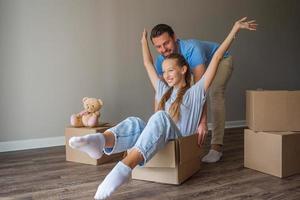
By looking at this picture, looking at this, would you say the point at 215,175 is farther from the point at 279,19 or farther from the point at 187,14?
the point at 279,19

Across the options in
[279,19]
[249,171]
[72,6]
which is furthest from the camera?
[279,19]

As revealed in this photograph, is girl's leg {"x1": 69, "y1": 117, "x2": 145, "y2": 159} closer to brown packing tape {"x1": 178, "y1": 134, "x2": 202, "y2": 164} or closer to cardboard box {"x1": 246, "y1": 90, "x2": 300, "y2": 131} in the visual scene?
brown packing tape {"x1": 178, "y1": 134, "x2": 202, "y2": 164}

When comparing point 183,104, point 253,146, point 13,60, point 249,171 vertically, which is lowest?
point 249,171

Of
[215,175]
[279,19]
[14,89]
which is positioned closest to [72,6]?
[14,89]

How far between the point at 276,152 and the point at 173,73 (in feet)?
2.10

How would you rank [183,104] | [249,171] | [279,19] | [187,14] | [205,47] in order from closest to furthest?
[183,104], [249,171], [205,47], [187,14], [279,19]

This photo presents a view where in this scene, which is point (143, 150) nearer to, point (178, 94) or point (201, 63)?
point (178, 94)

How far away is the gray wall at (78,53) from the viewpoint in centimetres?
245

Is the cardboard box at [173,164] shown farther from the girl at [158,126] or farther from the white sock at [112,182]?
the white sock at [112,182]

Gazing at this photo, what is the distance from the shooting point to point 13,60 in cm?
244

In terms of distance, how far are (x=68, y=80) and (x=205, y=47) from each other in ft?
3.78

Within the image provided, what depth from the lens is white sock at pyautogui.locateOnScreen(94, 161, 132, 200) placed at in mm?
1215

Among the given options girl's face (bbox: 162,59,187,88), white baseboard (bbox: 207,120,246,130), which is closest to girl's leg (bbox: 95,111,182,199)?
girl's face (bbox: 162,59,187,88)

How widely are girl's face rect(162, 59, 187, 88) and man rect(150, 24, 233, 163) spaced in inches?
5.1
